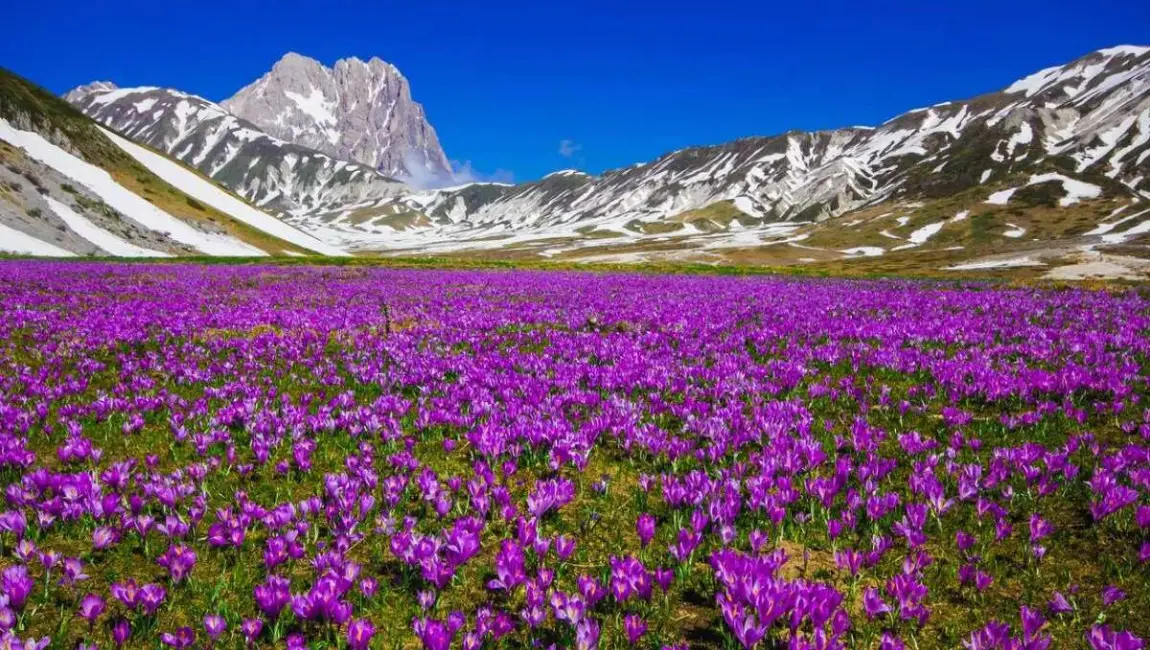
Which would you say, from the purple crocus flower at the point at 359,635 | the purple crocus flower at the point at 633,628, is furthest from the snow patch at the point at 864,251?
the purple crocus flower at the point at 359,635

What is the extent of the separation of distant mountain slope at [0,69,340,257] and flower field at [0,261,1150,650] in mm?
83447

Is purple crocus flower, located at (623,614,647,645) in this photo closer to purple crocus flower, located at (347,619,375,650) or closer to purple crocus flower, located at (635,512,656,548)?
purple crocus flower, located at (635,512,656,548)

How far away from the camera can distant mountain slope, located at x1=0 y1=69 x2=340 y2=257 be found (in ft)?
264

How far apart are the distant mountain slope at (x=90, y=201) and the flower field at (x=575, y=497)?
83447 mm

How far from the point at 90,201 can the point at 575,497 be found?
12021cm

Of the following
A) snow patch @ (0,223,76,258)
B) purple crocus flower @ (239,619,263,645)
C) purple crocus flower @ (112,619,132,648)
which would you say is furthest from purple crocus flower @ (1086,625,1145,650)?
snow patch @ (0,223,76,258)

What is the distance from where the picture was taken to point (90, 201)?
314ft

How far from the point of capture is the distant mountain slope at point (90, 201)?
8044cm

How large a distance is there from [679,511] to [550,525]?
1032mm

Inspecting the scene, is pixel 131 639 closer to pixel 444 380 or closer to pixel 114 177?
pixel 444 380

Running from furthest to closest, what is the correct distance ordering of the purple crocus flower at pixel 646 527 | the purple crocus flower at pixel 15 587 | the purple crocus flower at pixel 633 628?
the purple crocus flower at pixel 646 527 → the purple crocus flower at pixel 15 587 → the purple crocus flower at pixel 633 628

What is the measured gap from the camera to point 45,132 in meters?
120

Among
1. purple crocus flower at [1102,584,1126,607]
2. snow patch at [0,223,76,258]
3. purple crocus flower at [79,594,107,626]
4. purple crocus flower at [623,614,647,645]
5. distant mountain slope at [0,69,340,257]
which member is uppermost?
distant mountain slope at [0,69,340,257]

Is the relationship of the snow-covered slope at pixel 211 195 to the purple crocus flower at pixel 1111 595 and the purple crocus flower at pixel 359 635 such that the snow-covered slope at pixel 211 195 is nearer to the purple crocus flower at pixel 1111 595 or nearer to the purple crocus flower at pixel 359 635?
the purple crocus flower at pixel 359 635
